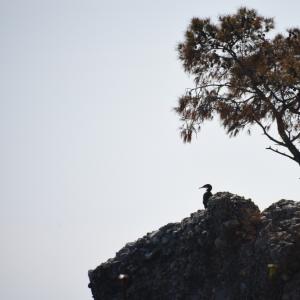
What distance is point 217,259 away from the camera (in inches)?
819

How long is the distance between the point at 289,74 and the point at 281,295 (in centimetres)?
781

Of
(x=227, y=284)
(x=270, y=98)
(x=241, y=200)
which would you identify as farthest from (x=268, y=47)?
(x=227, y=284)

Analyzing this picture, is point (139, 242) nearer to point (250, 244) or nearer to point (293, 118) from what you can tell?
point (250, 244)

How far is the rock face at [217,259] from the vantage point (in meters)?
18.0

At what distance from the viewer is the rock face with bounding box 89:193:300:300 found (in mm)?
18000

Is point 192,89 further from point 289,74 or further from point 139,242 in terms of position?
point 139,242

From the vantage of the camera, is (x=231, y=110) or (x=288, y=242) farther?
(x=231, y=110)

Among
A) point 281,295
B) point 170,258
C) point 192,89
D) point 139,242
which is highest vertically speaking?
point 192,89

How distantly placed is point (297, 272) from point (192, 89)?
8627 millimetres

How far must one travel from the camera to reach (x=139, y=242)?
945 inches

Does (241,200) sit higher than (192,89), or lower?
lower

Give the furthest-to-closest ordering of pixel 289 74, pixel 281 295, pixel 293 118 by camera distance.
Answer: pixel 293 118, pixel 289 74, pixel 281 295

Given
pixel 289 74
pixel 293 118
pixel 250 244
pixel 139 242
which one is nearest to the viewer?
pixel 289 74

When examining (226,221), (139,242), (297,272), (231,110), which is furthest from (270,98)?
(139,242)
